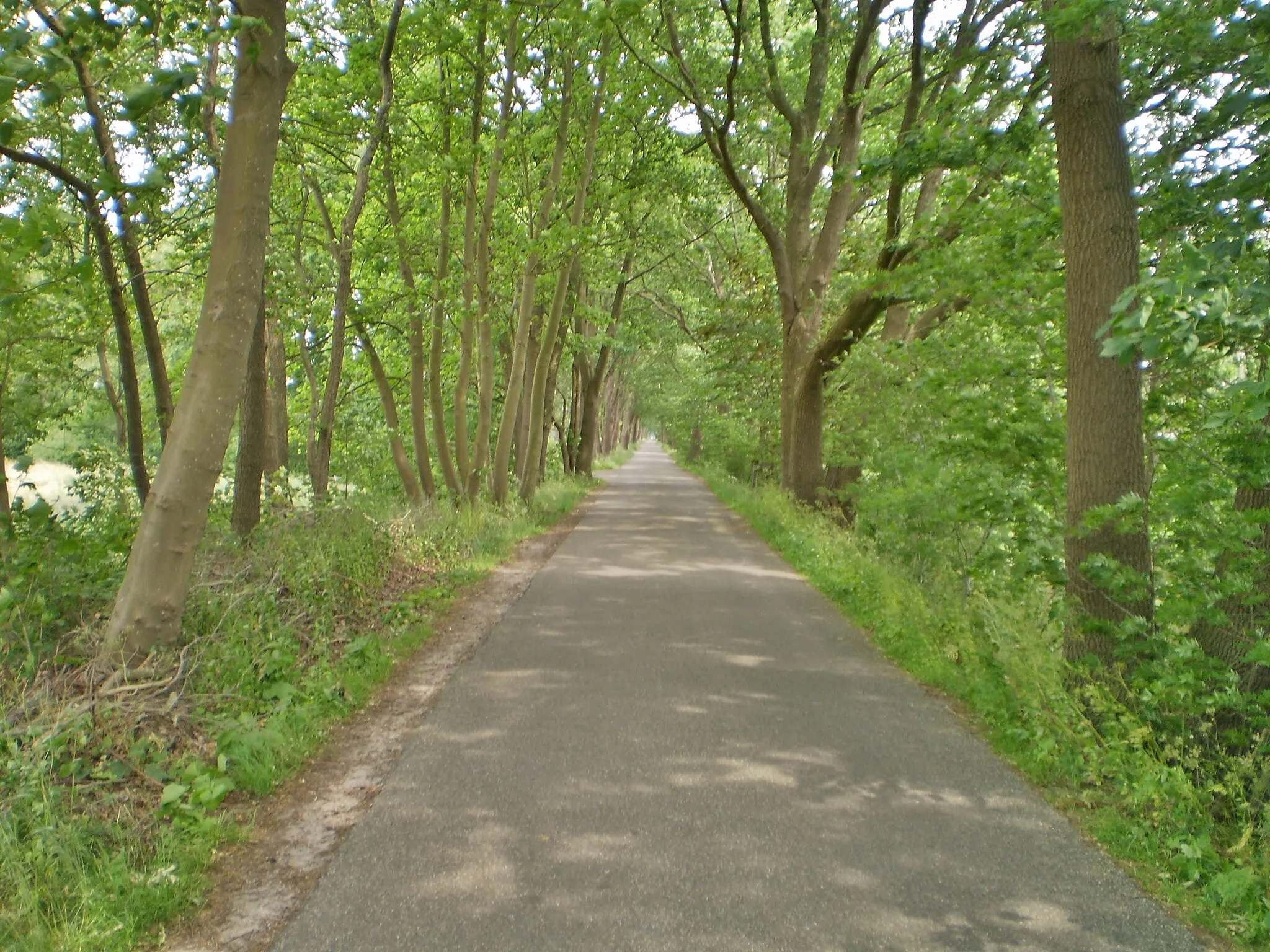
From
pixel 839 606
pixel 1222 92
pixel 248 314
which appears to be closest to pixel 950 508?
pixel 839 606

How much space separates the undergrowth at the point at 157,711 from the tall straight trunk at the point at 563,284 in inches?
324

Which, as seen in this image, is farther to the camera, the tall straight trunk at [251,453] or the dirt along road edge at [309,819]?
the tall straight trunk at [251,453]

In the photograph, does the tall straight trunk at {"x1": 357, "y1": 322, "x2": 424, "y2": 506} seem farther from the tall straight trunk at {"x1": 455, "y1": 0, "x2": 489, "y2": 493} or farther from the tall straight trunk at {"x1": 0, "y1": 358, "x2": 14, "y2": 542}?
the tall straight trunk at {"x1": 0, "y1": 358, "x2": 14, "y2": 542}

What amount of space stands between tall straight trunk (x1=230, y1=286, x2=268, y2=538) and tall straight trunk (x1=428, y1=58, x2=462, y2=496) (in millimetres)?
4969

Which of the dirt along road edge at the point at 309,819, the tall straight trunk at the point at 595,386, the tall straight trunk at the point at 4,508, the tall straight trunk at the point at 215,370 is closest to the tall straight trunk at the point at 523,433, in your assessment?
the tall straight trunk at the point at 595,386

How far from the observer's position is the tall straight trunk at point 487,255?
44.8 feet

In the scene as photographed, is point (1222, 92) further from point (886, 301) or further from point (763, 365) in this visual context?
point (763, 365)

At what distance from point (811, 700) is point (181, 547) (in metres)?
4.23

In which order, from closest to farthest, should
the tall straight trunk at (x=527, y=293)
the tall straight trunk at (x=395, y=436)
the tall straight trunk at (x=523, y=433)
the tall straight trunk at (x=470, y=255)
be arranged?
1. the tall straight trunk at (x=470, y=255)
2. the tall straight trunk at (x=395, y=436)
3. the tall straight trunk at (x=527, y=293)
4. the tall straight trunk at (x=523, y=433)

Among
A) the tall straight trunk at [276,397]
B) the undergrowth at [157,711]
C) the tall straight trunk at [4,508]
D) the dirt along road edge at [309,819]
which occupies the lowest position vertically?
the dirt along road edge at [309,819]

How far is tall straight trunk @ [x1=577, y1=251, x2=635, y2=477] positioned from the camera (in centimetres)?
2575

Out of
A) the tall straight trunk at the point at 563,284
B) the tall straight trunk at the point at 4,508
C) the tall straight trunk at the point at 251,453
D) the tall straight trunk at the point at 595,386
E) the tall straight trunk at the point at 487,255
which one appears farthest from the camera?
the tall straight trunk at the point at 595,386

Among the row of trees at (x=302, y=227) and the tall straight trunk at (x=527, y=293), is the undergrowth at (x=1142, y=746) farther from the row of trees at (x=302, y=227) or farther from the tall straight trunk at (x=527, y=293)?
the tall straight trunk at (x=527, y=293)

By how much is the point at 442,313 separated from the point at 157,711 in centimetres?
1045
